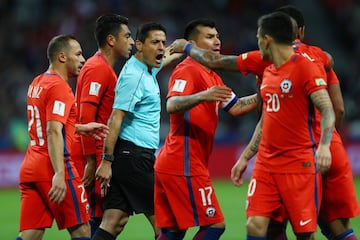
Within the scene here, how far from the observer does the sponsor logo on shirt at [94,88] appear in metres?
7.88

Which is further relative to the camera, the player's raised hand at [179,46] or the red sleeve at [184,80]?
the player's raised hand at [179,46]

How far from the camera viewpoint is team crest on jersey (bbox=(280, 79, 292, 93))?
6387mm

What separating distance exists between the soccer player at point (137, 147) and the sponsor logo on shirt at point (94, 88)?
0.93ft

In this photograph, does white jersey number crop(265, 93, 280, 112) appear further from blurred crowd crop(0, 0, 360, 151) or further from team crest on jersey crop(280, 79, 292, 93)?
blurred crowd crop(0, 0, 360, 151)

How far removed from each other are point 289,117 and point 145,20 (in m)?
13.5

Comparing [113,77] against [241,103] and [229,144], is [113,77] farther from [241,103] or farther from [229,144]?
[229,144]

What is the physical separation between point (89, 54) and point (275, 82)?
39.3 ft

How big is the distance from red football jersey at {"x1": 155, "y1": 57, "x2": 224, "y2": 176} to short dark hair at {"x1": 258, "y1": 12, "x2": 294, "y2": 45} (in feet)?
3.35

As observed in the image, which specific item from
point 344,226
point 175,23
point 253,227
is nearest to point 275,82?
point 253,227

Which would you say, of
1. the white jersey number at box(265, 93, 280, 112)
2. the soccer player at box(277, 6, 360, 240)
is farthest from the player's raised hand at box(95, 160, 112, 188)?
the soccer player at box(277, 6, 360, 240)

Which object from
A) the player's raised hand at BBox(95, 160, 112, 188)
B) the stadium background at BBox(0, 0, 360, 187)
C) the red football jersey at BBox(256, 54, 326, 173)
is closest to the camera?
the red football jersey at BBox(256, 54, 326, 173)

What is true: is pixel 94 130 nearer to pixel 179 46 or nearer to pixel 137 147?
pixel 137 147

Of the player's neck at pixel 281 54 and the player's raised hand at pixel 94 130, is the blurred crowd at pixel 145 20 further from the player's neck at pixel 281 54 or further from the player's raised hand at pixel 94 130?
the player's neck at pixel 281 54

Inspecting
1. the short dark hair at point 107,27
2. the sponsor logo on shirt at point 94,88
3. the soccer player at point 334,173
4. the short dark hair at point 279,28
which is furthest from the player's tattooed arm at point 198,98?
the short dark hair at point 107,27
